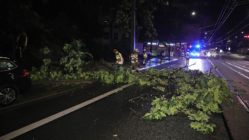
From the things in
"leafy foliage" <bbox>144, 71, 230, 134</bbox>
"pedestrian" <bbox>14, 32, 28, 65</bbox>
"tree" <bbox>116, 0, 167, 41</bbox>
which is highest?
"tree" <bbox>116, 0, 167, 41</bbox>

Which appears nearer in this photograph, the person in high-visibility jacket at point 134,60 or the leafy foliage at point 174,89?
the leafy foliage at point 174,89

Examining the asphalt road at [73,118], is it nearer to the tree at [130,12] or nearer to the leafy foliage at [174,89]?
the leafy foliage at [174,89]

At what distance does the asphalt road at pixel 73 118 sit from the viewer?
6.24 meters

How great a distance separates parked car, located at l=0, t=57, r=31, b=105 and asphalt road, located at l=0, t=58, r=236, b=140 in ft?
2.28

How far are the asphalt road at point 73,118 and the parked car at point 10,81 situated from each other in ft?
2.28

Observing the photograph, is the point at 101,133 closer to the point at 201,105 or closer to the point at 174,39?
the point at 201,105

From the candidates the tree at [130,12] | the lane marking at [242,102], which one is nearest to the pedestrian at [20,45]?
the lane marking at [242,102]

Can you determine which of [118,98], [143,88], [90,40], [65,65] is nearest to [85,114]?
[118,98]

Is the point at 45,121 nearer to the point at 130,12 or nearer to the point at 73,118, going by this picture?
the point at 73,118

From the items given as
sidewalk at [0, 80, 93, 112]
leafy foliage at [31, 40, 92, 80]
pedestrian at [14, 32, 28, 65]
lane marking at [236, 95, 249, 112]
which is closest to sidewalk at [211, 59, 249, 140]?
lane marking at [236, 95, 249, 112]

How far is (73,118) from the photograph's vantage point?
24.9 feet

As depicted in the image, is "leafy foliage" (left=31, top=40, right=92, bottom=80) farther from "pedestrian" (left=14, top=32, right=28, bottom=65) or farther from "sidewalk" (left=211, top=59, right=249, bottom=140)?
"sidewalk" (left=211, top=59, right=249, bottom=140)

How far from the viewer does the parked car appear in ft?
30.1

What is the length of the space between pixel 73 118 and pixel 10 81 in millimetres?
3119
